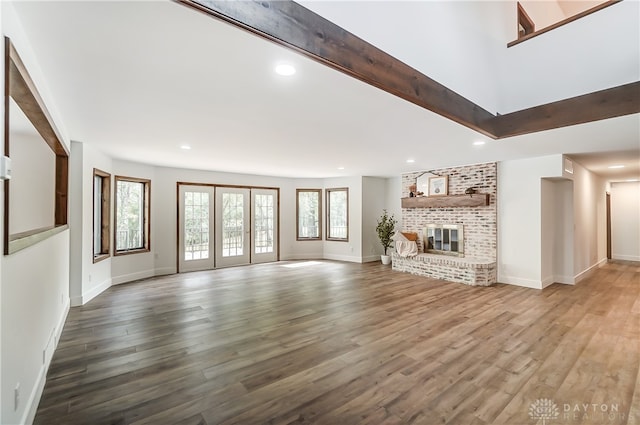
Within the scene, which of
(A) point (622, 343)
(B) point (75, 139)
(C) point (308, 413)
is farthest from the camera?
(B) point (75, 139)

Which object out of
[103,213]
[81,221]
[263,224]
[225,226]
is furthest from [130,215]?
[263,224]

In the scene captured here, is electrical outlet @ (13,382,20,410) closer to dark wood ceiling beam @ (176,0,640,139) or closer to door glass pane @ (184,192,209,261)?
dark wood ceiling beam @ (176,0,640,139)

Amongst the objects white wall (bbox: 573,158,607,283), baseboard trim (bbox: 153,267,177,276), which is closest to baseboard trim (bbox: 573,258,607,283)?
white wall (bbox: 573,158,607,283)

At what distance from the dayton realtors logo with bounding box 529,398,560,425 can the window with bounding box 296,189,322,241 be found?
23.5 ft

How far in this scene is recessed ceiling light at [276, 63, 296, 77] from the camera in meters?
2.15

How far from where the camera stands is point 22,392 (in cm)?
190

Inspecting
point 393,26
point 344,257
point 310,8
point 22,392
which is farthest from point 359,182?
point 22,392

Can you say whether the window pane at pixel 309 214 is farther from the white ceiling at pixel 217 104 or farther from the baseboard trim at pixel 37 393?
the baseboard trim at pixel 37 393

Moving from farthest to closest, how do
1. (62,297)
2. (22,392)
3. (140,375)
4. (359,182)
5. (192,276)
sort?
1. (359,182)
2. (192,276)
3. (62,297)
4. (140,375)
5. (22,392)

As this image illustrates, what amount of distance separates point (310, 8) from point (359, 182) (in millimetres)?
6538

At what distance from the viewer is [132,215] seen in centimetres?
631

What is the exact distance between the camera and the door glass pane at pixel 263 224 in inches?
326

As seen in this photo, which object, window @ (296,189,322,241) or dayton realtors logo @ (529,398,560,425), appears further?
window @ (296,189,322,241)

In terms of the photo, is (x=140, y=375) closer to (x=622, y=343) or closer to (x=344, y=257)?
(x=622, y=343)
